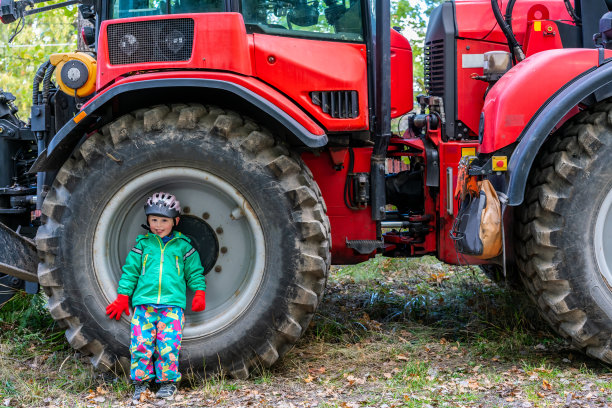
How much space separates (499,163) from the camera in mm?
4105

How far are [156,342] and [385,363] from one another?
1.44 meters

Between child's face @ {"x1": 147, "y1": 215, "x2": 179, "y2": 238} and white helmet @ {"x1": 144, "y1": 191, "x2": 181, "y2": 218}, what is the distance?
4 cm

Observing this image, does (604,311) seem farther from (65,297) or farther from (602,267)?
(65,297)

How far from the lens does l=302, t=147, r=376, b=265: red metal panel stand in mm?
4637

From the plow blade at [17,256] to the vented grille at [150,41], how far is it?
1.28 metres

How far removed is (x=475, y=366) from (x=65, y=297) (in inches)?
98.5

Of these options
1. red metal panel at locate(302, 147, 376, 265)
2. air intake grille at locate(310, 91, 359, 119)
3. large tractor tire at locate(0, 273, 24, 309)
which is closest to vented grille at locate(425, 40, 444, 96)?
red metal panel at locate(302, 147, 376, 265)

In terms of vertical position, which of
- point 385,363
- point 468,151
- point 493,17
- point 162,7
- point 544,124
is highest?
point 162,7

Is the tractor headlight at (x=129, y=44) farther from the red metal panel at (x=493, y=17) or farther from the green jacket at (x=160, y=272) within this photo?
the red metal panel at (x=493, y=17)

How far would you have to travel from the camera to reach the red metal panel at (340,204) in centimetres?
464

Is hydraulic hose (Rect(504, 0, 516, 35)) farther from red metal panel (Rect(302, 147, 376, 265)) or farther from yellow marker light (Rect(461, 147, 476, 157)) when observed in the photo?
red metal panel (Rect(302, 147, 376, 265))

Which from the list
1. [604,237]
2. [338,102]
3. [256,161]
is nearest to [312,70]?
[338,102]

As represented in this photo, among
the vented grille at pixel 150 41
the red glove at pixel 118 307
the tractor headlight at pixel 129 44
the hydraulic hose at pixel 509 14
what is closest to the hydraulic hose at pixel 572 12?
the hydraulic hose at pixel 509 14

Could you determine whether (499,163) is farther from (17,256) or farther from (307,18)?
(17,256)
